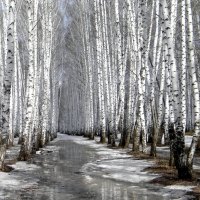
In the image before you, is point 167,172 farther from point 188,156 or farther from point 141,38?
point 141,38

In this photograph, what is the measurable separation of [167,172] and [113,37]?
67.7 ft

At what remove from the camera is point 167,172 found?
11.5m

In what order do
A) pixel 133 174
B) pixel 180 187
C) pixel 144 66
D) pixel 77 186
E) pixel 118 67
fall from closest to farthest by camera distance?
pixel 180 187
pixel 77 186
pixel 133 174
pixel 144 66
pixel 118 67

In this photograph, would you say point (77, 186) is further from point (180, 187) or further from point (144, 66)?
point (144, 66)

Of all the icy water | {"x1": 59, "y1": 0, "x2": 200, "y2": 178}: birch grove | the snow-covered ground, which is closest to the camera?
the icy water

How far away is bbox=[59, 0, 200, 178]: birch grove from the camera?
10.6 m

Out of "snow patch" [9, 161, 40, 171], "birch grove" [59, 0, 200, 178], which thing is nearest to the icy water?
"snow patch" [9, 161, 40, 171]

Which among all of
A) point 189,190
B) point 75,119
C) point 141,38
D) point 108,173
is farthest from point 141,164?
point 75,119

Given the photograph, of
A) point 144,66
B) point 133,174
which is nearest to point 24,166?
point 133,174

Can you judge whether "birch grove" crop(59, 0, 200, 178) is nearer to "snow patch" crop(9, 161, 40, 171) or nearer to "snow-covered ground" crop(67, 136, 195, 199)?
"snow-covered ground" crop(67, 136, 195, 199)

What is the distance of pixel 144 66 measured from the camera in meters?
16.9

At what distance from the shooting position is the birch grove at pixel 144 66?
1065 cm

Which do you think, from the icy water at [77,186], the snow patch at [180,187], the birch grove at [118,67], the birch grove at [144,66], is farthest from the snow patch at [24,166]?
the snow patch at [180,187]

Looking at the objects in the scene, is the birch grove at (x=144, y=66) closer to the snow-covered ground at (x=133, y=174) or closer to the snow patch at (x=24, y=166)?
the snow-covered ground at (x=133, y=174)
